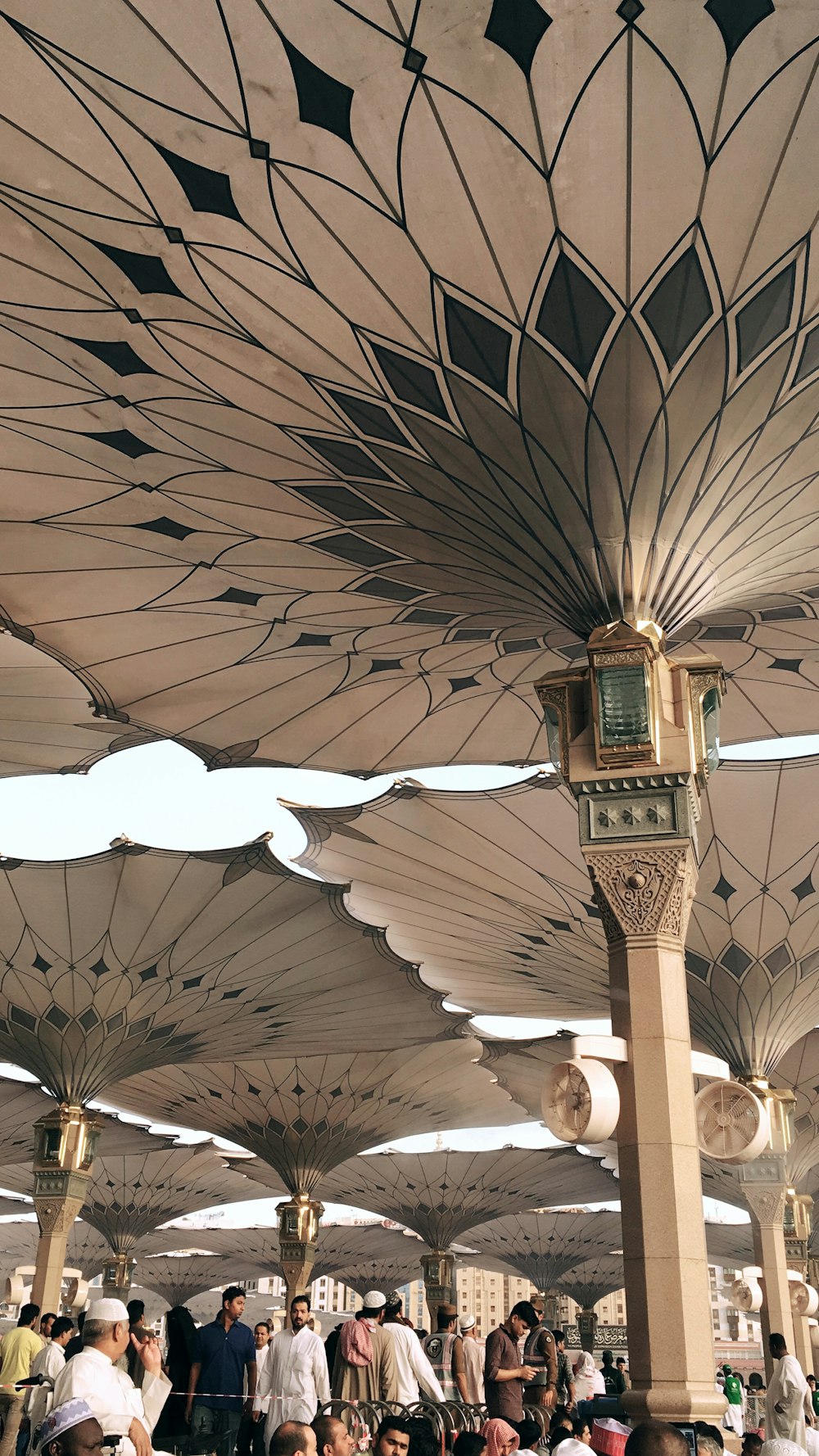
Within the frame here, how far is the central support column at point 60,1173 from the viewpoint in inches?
737

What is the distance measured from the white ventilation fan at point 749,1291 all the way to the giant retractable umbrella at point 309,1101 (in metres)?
8.45

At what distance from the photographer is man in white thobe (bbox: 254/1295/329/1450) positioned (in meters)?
8.88

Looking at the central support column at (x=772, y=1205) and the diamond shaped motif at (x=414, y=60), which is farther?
the central support column at (x=772, y=1205)

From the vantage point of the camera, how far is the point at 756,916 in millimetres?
15578

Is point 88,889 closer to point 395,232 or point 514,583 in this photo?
point 514,583

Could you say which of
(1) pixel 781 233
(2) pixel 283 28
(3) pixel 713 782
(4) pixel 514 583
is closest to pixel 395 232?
(2) pixel 283 28

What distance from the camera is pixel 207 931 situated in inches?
713

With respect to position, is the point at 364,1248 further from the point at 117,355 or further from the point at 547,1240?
the point at 117,355

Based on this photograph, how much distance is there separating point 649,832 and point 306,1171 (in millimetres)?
21052

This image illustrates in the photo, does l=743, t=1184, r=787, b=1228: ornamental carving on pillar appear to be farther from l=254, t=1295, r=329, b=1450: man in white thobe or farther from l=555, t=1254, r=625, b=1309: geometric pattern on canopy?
l=555, t=1254, r=625, b=1309: geometric pattern on canopy

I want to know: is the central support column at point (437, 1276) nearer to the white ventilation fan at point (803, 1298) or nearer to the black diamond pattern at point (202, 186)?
the white ventilation fan at point (803, 1298)

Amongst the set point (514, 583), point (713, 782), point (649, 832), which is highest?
point (713, 782)

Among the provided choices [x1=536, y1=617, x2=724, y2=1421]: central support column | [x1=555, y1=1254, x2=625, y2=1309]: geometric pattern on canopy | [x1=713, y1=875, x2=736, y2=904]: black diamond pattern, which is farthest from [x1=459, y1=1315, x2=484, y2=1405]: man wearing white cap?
[x1=555, y1=1254, x2=625, y2=1309]: geometric pattern on canopy

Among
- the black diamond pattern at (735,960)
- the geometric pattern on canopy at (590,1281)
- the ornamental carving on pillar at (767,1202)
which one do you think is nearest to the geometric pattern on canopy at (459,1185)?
the geometric pattern on canopy at (590,1281)
